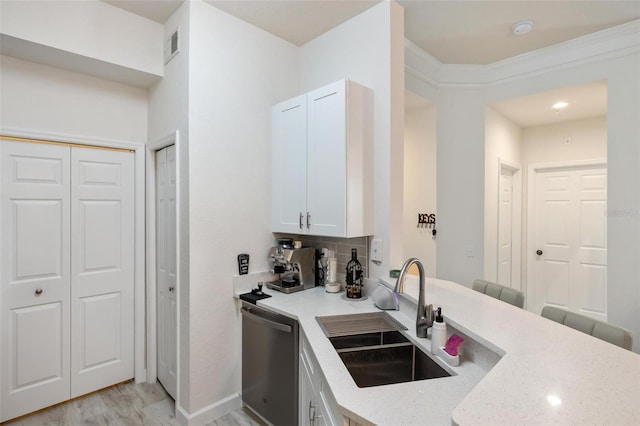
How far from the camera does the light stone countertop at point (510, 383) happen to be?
788 millimetres

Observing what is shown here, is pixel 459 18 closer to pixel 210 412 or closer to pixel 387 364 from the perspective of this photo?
pixel 387 364

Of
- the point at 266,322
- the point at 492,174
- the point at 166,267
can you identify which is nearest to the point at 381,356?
the point at 266,322

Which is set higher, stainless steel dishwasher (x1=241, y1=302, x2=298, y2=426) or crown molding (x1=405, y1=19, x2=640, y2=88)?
crown molding (x1=405, y1=19, x2=640, y2=88)

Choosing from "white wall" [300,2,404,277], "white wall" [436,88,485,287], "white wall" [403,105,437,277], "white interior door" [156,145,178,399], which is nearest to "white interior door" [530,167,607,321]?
"white wall" [436,88,485,287]

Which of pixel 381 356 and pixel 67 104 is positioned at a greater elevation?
pixel 67 104

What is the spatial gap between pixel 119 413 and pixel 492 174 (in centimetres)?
407

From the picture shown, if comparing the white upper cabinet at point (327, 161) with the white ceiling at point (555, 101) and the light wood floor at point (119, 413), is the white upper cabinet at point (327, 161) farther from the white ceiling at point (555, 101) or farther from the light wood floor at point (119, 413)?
the white ceiling at point (555, 101)

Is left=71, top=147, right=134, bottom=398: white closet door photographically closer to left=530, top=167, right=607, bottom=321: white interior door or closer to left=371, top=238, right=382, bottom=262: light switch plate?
left=371, top=238, right=382, bottom=262: light switch plate

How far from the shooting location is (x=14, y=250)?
2.25 metres

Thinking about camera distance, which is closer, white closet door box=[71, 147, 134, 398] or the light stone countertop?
the light stone countertop

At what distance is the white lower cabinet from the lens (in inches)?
48.0

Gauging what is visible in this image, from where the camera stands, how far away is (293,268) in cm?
252

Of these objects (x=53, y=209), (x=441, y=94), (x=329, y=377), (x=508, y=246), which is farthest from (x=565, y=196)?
Answer: (x=53, y=209)

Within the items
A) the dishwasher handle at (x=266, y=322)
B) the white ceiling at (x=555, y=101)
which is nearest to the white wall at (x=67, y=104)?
the dishwasher handle at (x=266, y=322)
